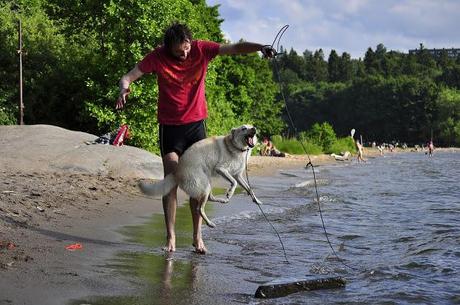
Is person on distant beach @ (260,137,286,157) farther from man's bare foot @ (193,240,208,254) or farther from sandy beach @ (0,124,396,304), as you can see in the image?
man's bare foot @ (193,240,208,254)

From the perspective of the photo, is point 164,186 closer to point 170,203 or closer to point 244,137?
point 170,203

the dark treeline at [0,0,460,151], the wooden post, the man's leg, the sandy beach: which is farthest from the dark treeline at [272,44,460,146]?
the wooden post

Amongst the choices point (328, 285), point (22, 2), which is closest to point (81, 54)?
point (22, 2)

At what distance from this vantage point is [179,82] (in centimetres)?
602

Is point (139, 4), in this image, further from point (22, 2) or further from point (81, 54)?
point (22, 2)

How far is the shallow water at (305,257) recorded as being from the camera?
481cm

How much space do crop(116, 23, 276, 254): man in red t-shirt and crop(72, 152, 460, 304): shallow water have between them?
866 mm

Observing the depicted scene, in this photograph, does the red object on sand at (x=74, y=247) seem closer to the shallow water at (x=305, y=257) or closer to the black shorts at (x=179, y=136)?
the shallow water at (x=305, y=257)

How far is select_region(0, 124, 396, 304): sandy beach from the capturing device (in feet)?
14.3

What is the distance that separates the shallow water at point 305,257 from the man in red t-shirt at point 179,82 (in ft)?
2.84

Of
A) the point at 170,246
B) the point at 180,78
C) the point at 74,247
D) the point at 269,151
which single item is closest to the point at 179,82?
the point at 180,78

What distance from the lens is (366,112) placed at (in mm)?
134375

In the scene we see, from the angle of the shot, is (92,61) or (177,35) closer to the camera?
(177,35)

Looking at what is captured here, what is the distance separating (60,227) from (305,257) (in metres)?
2.89
